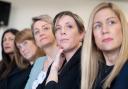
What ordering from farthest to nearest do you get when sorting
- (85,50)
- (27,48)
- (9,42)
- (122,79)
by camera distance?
1. (9,42)
2. (27,48)
3. (85,50)
4. (122,79)

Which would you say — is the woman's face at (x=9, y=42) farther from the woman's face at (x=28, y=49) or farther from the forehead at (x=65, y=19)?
the forehead at (x=65, y=19)

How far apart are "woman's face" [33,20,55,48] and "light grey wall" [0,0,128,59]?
4.93 feet

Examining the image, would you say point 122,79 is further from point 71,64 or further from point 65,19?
point 65,19

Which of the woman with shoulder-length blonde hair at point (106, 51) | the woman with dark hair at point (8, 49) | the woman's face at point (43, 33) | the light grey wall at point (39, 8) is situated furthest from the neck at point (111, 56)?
the light grey wall at point (39, 8)

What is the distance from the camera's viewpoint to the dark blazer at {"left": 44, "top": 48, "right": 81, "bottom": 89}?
1.76 meters

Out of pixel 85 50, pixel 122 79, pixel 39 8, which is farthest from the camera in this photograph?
pixel 39 8

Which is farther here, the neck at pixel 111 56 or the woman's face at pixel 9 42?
the woman's face at pixel 9 42

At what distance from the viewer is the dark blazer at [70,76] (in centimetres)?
176

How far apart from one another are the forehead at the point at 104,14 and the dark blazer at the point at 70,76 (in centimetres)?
38

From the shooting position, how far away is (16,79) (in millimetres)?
2801

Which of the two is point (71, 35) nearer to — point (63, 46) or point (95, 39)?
point (63, 46)

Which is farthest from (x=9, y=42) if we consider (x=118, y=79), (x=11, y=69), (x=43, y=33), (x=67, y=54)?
(x=118, y=79)

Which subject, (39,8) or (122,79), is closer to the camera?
(122,79)

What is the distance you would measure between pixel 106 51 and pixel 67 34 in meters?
0.38
